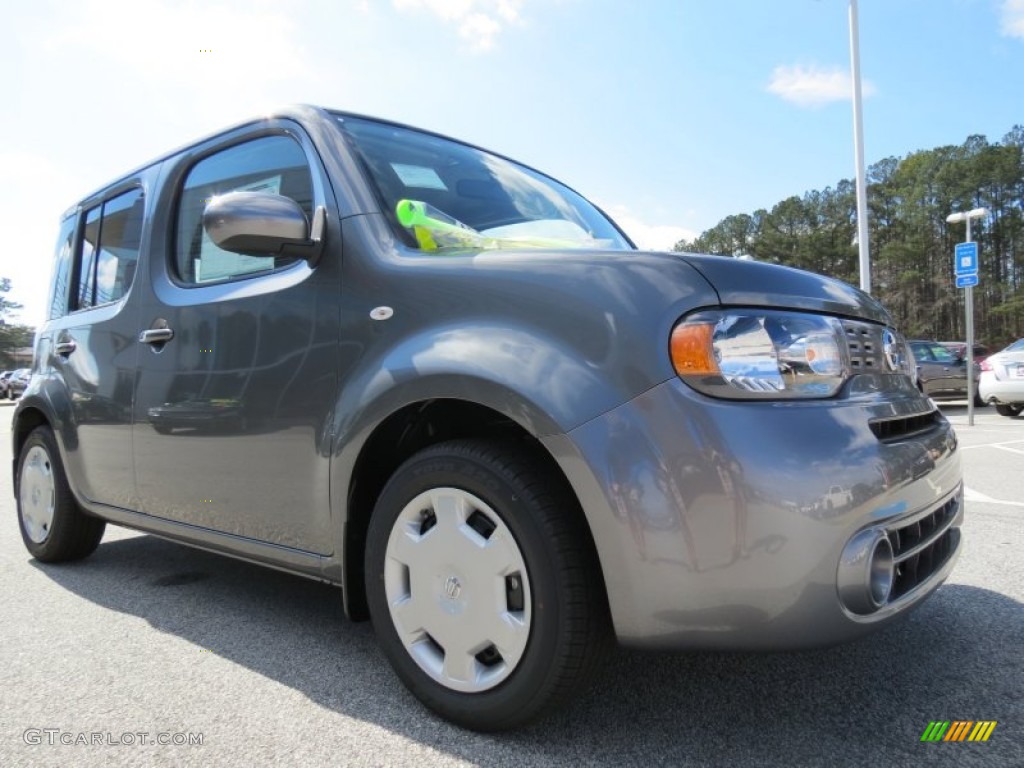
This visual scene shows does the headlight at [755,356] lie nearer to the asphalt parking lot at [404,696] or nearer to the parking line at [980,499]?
the asphalt parking lot at [404,696]

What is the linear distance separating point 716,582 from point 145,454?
2.27 meters

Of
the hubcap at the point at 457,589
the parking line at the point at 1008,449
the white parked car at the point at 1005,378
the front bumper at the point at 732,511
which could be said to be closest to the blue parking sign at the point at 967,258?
the white parked car at the point at 1005,378

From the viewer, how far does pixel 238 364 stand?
2.33 m

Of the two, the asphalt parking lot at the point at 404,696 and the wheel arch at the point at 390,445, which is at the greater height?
the wheel arch at the point at 390,445

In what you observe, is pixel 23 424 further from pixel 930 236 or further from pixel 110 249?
pixel 930 236

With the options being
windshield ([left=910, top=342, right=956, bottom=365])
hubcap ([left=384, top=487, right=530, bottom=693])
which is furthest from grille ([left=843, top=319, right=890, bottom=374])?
windshield ([left=910, top=342, right=956, bottom=365])

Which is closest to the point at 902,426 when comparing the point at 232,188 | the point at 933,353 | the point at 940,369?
the point at 232,188

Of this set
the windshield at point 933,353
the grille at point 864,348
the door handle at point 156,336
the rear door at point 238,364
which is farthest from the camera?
the windshield at point 933,353

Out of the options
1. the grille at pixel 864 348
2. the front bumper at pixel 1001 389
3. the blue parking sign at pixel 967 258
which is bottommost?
the front bumper at pixel 1001 389

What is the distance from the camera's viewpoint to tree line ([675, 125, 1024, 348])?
54.0 m

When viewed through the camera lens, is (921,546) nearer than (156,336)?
Yes

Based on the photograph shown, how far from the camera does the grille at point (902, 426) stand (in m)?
1.62

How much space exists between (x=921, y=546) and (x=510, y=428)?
103cm

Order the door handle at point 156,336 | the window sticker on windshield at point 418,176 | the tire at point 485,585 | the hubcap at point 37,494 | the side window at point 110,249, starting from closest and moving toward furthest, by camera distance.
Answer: the tire at point 485,585 → the window sticker on windshield at point 418,176 → the door handle at point 156,336 → the side window at point 110,249 → the hubcap at point 37,494
